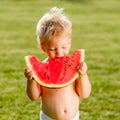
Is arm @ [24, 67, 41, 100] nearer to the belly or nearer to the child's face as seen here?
the belly

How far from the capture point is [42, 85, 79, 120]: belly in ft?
12.5

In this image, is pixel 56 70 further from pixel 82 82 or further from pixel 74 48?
pixel 74 48

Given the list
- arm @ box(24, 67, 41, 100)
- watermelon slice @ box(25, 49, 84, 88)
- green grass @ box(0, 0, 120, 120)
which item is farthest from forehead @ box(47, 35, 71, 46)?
green grass @ box(0, 0, 120, 120)

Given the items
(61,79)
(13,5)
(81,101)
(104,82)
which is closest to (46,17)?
(61,79)

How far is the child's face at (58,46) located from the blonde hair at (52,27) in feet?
0.12

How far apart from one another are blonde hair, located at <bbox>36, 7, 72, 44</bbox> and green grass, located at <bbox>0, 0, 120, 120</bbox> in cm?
179

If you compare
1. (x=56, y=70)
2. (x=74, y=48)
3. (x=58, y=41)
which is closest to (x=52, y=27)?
(x=58, y=41)

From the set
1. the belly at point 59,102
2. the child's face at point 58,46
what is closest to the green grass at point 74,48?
the belly at point 59,102

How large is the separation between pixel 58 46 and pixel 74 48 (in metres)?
6.36

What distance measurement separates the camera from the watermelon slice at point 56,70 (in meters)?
3.79

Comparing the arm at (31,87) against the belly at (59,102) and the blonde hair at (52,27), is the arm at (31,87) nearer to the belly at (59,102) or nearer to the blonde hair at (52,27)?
the belly at (59,102)

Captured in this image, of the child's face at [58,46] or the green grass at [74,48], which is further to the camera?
the green grass at [74,48]

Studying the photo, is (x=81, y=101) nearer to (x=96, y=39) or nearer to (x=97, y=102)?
(x=97, y=102)

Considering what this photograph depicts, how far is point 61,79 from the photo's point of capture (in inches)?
150
